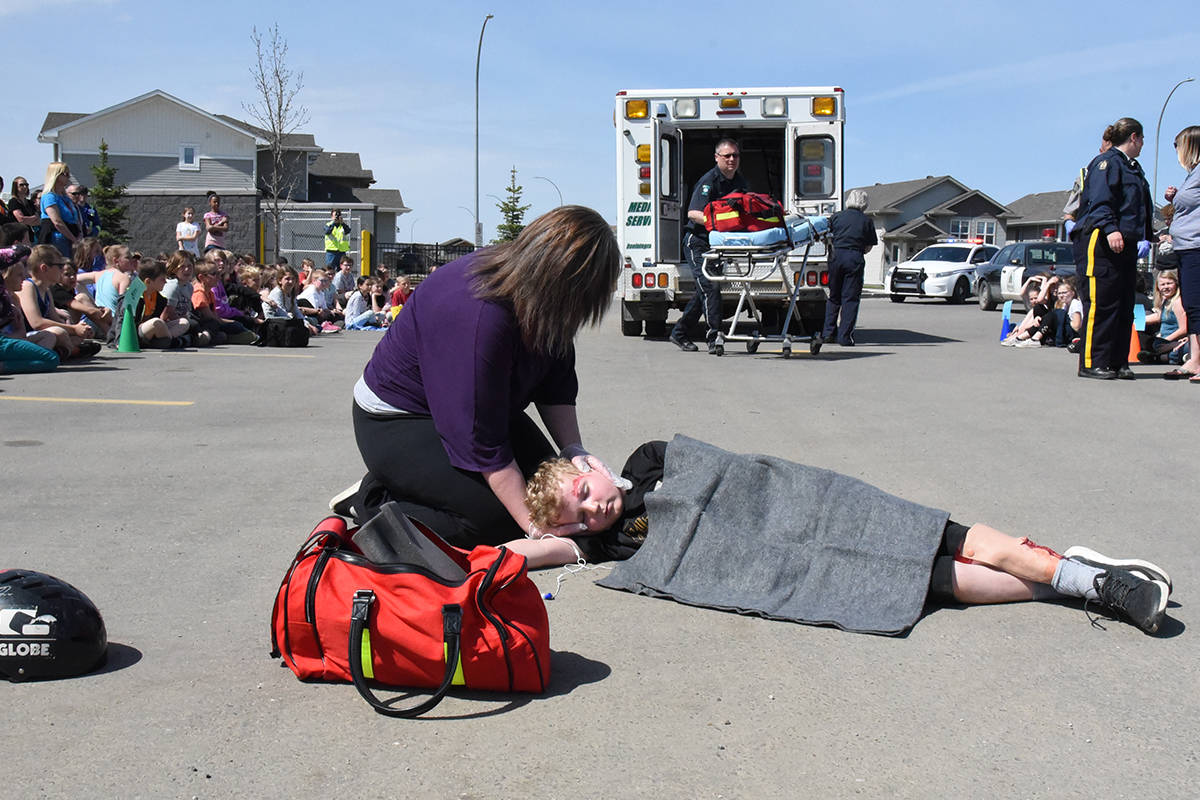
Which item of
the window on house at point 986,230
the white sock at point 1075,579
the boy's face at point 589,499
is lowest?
the white sock at point 1075,579

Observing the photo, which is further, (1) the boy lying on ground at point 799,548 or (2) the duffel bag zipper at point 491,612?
(1) the boy lying on ground at point 799,548

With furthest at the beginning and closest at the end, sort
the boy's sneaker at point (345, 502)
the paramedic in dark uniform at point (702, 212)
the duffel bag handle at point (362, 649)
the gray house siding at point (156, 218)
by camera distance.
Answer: the gray house siding at point (156, 218)
the paramedic in dark uniform at point (702, 212)
the boy's sneaker at point (345, 502)
the duffel bag handle at point (362, 649)

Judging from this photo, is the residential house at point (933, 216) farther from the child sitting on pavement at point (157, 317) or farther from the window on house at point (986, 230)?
the child sitting on pavement at point (157, 317)

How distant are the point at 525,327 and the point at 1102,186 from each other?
826 centimetres

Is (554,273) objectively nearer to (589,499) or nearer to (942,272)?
(589,499)

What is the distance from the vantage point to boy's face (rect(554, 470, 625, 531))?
13.6 ft

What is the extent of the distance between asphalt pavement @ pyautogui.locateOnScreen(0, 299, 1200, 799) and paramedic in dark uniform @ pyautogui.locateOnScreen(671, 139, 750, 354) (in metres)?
6.56

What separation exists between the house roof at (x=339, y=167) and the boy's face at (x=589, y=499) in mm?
70564

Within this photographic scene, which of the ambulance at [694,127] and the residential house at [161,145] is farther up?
the residential house at [161,145]

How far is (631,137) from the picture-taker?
15.5 m

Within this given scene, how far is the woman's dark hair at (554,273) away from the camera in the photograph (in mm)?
3926

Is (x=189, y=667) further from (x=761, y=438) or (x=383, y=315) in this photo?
(x=383, y=315)

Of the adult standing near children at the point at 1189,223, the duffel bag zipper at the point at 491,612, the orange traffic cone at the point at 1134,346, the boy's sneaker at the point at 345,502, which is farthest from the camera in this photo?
the orange traffic cone at the point at 1134,346

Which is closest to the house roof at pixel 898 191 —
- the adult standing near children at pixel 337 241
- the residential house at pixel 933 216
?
the residential house at pixel 933 216
